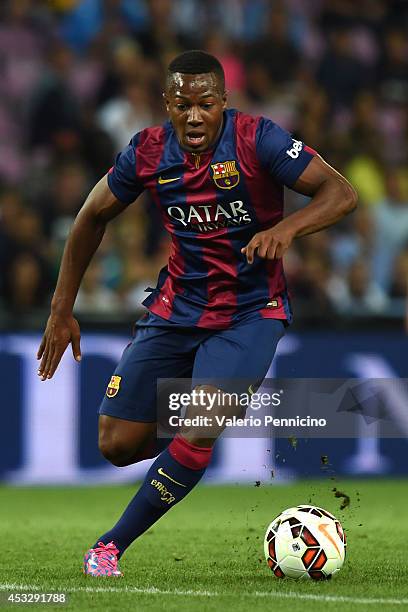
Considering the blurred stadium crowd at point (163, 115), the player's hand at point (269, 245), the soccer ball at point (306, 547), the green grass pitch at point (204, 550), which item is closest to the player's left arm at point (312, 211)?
the player's hand at point (269, 245)

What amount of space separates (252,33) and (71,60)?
2.09 m

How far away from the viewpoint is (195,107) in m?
5.47

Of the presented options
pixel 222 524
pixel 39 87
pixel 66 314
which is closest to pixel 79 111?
pixel 39 87

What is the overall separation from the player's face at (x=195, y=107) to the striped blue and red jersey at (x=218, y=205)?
102 mm

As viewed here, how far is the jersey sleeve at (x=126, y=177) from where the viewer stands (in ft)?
18.8

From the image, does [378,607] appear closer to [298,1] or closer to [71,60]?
[71,60]

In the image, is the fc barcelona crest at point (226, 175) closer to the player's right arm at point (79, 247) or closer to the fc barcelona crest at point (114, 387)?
the player's right arm at point (79, 247)

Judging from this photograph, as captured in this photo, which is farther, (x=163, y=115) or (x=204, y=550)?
(x=163, y=115)

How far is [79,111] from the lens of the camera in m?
11.6

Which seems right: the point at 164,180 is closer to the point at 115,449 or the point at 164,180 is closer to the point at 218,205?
the point at 218,205

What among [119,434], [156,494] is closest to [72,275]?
[119,434]

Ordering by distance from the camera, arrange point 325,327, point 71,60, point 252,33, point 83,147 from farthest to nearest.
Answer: point 252,33
point 71,60
point 83,147
point 325,327

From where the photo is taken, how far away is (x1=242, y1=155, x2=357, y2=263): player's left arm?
5.07 meters

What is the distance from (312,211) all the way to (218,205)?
46cm
